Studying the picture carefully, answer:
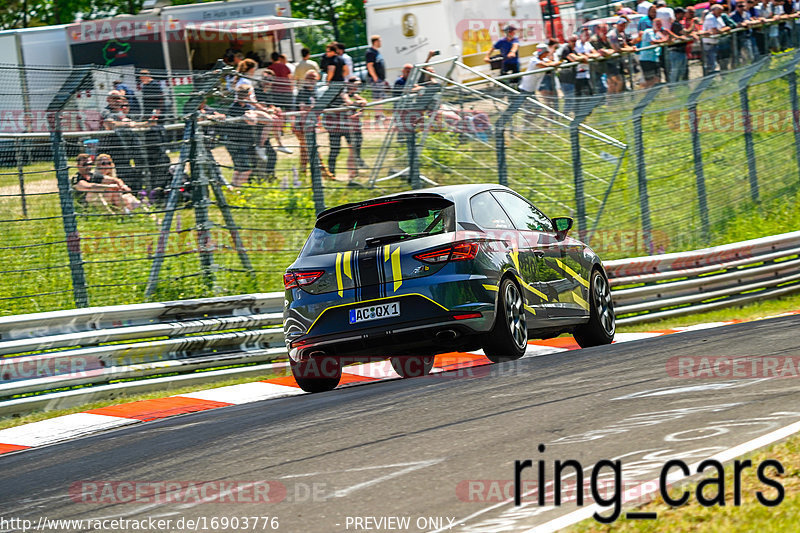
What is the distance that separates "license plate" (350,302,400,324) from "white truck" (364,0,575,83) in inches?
700

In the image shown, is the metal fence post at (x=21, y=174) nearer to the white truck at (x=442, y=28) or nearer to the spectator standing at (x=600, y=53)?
the spectator standing at (x=600, y=53)

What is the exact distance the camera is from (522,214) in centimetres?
1042

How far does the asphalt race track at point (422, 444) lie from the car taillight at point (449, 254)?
858 millimetres

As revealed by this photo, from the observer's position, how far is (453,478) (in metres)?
5.21

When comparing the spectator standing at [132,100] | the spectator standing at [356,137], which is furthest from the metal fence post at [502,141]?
the spectator standing at [132,100]

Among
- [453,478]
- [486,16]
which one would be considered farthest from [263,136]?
[486,16]

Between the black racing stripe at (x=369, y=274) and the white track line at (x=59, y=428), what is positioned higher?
the black racing stripe at (x=369, y=274)

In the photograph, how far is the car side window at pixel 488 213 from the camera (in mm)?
9328

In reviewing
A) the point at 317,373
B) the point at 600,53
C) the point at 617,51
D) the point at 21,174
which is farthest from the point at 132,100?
the point at 617,51

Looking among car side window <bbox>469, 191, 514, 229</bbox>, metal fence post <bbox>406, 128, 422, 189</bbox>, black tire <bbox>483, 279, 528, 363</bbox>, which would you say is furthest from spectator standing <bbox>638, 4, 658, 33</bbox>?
black tire <bbox>483, 279, 528, 363</bbox>

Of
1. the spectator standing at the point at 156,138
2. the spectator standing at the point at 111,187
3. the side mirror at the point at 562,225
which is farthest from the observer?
the spectator standing at the point at 156,138

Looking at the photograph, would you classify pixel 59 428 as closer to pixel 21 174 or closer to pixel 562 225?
pixel 21 174

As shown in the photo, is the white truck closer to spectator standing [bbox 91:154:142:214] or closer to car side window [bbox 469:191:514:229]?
spectator standing [bbox 91:154:142:214]

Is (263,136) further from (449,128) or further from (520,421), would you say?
(520,421)
